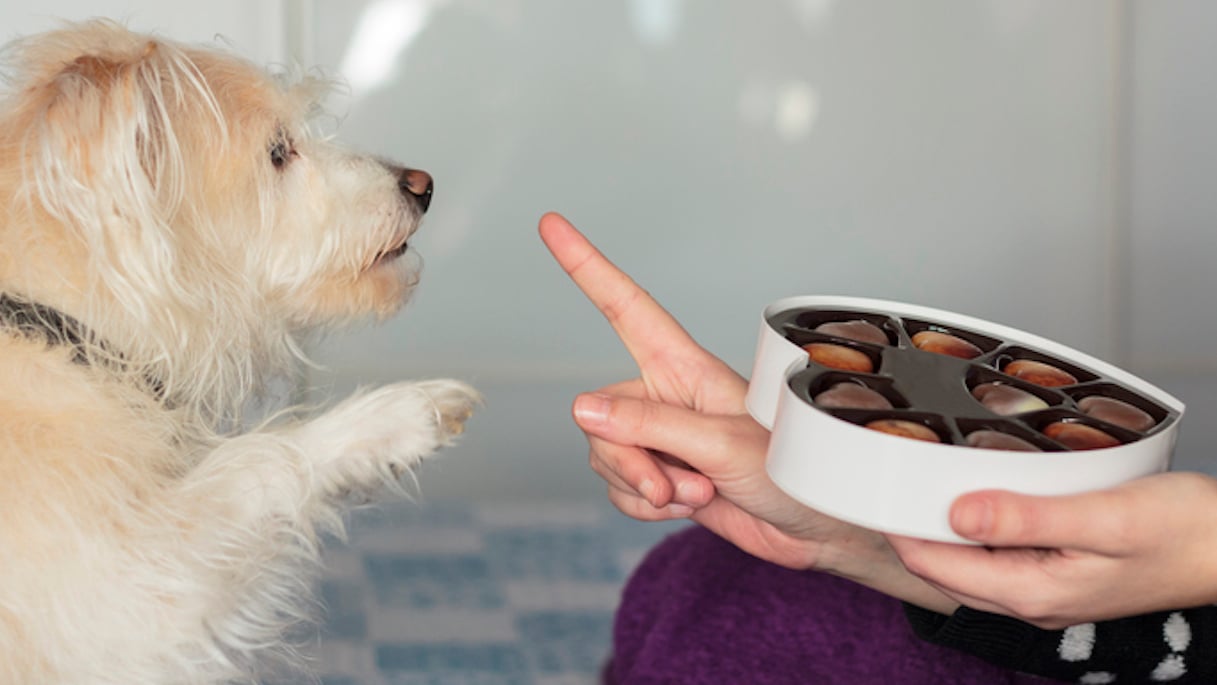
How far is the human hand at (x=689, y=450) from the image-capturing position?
107 cm

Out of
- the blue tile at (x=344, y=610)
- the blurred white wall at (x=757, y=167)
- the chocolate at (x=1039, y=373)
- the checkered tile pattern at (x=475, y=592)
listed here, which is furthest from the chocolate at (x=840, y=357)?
the blurred white wall at (x=757, y=167)

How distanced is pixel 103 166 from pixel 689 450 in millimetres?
550

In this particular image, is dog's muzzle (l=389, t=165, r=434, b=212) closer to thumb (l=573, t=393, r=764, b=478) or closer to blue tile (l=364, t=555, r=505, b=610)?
thumb (l=573, t=393, r=764, b=478)

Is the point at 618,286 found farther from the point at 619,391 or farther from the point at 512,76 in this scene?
the point at 512,76

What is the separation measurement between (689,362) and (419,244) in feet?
5.56

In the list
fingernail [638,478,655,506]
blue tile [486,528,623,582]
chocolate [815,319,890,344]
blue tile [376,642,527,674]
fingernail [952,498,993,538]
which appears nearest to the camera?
fingernail [952,498,993,538]

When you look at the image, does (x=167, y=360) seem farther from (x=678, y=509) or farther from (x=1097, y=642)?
(x=1097, y=642)

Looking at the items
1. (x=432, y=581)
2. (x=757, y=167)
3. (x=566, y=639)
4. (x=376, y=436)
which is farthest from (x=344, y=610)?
(x=757, y=167)

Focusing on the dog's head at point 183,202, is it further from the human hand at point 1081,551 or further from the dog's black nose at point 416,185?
the human hand at point 1081,551

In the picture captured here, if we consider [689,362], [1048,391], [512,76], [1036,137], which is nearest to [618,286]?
[689,362]

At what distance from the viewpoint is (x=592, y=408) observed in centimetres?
106

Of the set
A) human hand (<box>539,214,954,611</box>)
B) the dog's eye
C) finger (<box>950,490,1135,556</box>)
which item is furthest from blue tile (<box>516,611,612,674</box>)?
finger (<box>950,490,1135,556</box>)

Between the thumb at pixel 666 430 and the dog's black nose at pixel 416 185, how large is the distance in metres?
0.38

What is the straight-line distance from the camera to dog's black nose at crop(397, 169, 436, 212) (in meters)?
1.32
